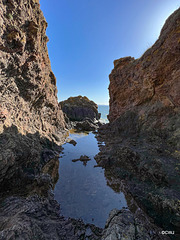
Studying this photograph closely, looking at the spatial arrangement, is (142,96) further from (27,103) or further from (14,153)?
(14,153)

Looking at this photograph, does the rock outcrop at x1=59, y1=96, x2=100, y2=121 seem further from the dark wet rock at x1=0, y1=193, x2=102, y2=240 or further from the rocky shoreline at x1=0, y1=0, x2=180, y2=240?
the dark wet rock at x1=0, y1=193, x2=102, y2=240

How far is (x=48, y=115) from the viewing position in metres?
24.2

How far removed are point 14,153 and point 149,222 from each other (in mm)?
11920

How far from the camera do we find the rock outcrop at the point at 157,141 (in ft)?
25.1

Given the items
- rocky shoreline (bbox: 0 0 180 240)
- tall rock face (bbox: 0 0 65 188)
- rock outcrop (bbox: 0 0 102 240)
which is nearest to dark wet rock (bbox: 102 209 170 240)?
rocky shoreline (bbox: 0 0 180 240)

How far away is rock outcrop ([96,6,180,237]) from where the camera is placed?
25.1 ft

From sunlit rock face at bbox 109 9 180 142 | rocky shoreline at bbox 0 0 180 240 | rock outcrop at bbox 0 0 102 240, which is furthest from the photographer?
sunlit rock face at bbox 109 9 180 142

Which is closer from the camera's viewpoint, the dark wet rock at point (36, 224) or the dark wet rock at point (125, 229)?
the dark wet rock at point (36, 224)

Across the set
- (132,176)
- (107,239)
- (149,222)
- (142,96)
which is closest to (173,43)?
(142,96)

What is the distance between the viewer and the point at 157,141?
1301 centimetres

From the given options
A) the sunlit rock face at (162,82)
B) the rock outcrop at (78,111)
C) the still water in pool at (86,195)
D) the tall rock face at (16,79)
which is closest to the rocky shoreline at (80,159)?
the tall rock face at (16,79)

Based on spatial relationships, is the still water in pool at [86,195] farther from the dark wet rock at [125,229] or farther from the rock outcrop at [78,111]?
the rock outcrop at [78,111]

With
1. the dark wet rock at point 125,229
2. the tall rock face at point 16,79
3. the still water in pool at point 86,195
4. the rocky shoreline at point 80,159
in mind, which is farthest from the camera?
the tall rock face at point 16,79

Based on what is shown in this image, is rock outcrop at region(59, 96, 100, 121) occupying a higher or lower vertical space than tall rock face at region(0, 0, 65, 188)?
higher
